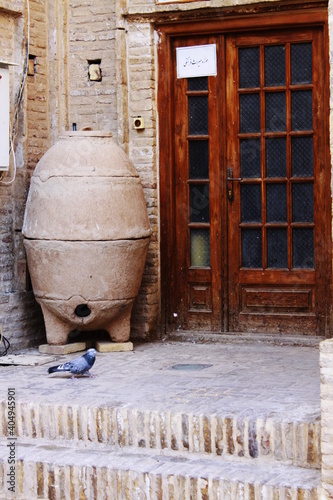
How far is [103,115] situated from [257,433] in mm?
4132

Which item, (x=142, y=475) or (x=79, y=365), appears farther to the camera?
(x=79, y=365)

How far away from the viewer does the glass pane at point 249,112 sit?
28.3 ft

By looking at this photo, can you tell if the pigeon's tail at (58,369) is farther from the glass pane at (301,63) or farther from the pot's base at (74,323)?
the glass pane at (301,63)

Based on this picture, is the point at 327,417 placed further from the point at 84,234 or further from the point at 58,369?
the point at 84,234

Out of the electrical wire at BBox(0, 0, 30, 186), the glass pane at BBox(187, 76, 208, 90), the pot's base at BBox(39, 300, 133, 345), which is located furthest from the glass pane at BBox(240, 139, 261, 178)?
the electrical wire at BBox(0, 0, 30, 186)

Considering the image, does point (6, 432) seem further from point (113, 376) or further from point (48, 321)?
point (48, 321)

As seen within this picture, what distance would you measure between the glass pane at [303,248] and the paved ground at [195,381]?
704 millimetres

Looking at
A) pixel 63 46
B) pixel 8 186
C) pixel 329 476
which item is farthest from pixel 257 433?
pixel 63 46

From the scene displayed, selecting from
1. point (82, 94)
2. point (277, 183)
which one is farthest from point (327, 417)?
point (82, 94)

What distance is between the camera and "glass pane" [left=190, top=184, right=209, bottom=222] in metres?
8.84

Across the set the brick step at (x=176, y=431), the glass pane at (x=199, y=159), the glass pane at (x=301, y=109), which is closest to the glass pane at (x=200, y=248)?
the glass pane at (x=199, y=159)

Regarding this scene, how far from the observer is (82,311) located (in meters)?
8.27

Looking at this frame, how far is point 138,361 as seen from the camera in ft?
25.9

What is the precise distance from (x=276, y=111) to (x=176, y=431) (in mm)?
3475
